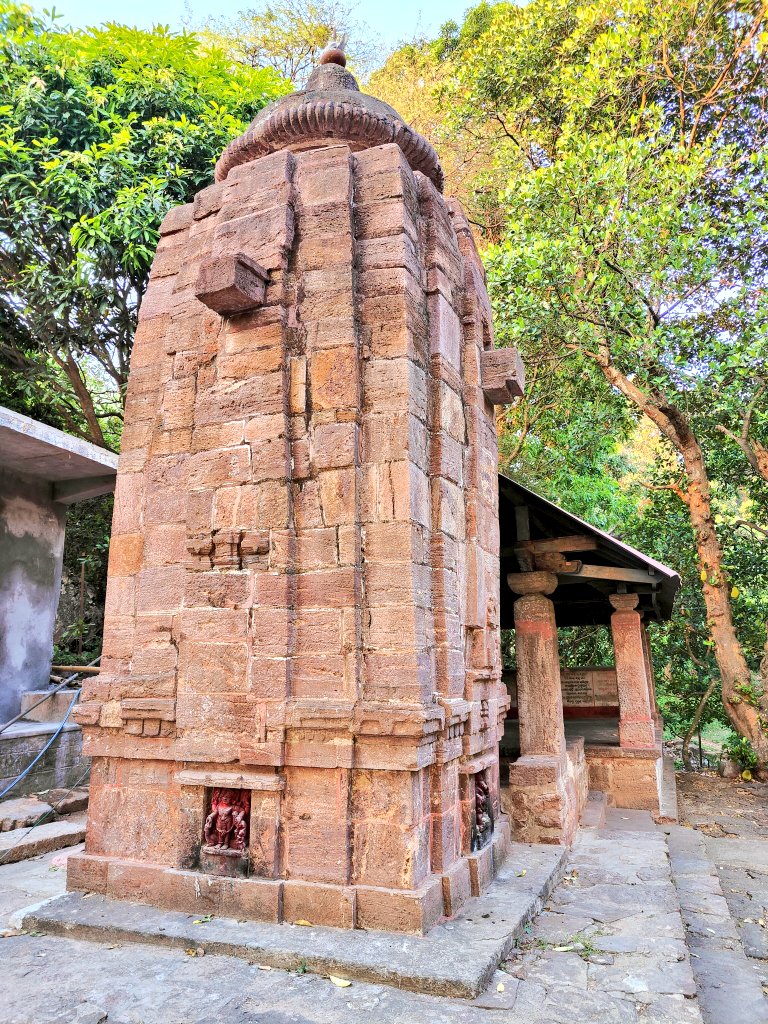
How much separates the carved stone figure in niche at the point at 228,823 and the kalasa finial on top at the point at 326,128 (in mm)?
4566

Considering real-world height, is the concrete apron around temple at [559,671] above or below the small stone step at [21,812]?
above

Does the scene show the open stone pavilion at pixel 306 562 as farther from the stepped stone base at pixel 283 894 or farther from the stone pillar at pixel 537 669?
the stone pillar at pixel 537 669

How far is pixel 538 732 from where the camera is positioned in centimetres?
688

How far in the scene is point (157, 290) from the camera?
542 cm

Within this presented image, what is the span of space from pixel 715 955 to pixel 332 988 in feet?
9.11

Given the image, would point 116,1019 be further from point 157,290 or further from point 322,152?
point 322,152

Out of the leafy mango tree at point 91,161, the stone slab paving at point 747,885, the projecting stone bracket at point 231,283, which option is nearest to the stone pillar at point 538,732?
the stone slab paving at point 747,885

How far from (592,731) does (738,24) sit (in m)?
11.1

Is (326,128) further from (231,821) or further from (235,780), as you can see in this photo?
A: (231,821)

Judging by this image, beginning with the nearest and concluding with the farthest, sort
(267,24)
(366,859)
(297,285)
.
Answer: (366,859) < (297,285) < (267,24)

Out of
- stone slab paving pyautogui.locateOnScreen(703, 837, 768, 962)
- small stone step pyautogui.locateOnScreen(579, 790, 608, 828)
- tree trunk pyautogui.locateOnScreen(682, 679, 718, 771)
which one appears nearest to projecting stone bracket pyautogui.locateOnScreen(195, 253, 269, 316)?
stone slab paving pyautogui.locateOnScreen(703, 837, 768, 962)

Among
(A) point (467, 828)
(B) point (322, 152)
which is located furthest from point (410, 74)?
(A) point (467, 828)

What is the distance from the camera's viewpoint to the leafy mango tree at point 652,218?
385 inches

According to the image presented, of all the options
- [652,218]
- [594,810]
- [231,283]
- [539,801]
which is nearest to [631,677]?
[594,810]
